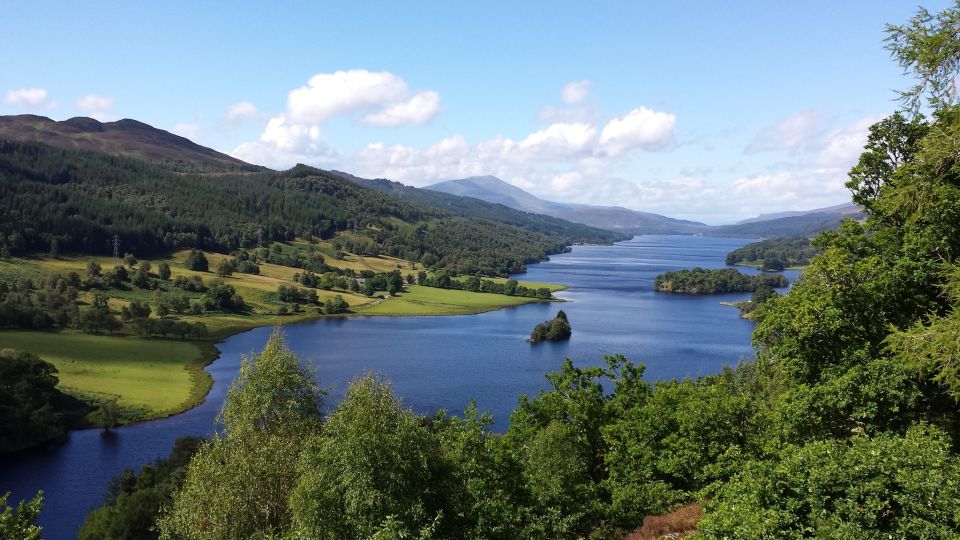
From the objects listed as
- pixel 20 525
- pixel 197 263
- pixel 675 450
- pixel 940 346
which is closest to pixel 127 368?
pixel 20 525

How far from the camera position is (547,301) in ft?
595

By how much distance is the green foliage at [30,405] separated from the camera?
219 ft

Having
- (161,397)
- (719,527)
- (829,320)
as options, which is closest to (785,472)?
(719,527)

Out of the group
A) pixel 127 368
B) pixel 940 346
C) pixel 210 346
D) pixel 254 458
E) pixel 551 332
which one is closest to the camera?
pixel 940 346

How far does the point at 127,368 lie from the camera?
91.7 metres

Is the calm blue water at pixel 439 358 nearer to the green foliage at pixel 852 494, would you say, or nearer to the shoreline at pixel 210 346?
the shoreline at pixel 210 346

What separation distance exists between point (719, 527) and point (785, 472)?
217cm

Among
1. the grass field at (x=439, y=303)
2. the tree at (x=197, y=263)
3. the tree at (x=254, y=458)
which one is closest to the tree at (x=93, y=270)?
the tree at (x=197, y=263)

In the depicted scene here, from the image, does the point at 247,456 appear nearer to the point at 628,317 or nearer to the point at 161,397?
the point at 161,397

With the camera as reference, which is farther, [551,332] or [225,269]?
[225,269]

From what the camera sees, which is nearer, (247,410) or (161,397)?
(247,410)

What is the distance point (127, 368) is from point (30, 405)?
73.1 feet

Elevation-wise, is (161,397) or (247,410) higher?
(247,410)

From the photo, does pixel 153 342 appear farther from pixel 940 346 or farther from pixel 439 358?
pixel 940 346
